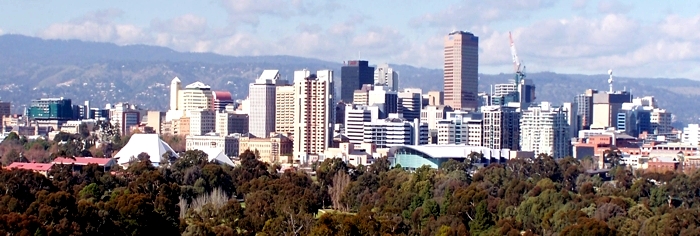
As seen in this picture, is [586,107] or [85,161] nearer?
[85,161]

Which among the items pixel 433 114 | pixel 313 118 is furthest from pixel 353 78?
pixel 313 118

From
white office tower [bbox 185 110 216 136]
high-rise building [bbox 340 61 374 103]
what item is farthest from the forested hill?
high-rise building [bbox 340 61 374 103]

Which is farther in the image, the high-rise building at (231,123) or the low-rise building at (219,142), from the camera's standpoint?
the high-rise building at (231,123)

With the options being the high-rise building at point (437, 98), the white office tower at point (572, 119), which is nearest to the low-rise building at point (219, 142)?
the white office tower at point (572, 119)

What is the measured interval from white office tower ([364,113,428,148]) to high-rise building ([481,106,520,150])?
509 centimetres

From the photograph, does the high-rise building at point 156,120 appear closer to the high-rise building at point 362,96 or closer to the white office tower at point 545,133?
the high-rise building at point 362,96

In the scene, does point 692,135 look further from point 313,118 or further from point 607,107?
point 313,118

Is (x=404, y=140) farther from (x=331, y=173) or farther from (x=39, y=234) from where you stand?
(x=39, y=234)

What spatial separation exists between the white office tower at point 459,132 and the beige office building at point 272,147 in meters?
13.6

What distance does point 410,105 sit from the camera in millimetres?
133750

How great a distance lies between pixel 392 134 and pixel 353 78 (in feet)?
172

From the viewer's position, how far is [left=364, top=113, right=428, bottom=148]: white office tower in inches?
4040

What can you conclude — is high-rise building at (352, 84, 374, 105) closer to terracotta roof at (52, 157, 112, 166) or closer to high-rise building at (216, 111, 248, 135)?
high-rise building at (216, 111, 248, 135)

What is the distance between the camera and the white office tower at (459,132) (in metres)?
106
